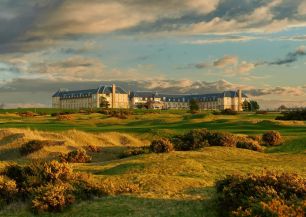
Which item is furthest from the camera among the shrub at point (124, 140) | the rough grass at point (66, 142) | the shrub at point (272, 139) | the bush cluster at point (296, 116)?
the bush cluster at point (296, 116)

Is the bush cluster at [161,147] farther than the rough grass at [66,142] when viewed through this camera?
No

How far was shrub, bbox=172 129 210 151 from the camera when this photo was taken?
32844mm

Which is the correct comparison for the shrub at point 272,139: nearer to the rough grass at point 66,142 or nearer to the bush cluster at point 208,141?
the bush cluster at point 208,141

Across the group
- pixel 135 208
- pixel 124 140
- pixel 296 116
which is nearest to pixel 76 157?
pixel 124 140

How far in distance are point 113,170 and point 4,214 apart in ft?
23.8

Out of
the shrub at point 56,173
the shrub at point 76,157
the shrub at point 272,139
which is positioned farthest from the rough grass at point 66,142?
the shrub at point 56,173

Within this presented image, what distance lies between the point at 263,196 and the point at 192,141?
20720 mm

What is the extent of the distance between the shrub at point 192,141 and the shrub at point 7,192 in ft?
54.8

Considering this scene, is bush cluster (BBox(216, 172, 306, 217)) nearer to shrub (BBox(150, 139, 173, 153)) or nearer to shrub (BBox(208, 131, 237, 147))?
shrub (BBox(150, 139, 173, 153))

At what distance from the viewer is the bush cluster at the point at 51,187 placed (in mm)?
14922

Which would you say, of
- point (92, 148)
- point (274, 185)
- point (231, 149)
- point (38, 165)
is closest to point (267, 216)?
point (274, 185)

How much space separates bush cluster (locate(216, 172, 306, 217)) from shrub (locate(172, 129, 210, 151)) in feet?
57.3

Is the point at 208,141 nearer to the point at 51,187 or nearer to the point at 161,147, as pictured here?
the point at 161,147

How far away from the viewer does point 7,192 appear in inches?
663
